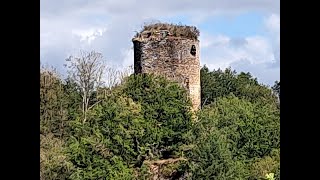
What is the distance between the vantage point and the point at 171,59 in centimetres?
2141

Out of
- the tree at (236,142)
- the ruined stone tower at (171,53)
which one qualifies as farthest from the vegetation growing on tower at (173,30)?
the tree at (236,142)

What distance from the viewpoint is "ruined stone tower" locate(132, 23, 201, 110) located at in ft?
68.7

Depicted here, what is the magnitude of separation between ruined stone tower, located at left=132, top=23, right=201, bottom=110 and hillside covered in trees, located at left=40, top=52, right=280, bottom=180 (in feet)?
2.19

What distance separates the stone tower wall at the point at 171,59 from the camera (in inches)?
823

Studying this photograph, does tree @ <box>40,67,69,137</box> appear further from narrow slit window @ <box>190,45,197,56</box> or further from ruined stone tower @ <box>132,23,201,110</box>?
narrow slit window @ <box>190,45,197,56</box>

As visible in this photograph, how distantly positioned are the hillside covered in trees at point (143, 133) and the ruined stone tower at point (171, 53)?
2.19ft

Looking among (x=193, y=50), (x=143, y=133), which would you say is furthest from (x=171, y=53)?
(x=143, y=133)

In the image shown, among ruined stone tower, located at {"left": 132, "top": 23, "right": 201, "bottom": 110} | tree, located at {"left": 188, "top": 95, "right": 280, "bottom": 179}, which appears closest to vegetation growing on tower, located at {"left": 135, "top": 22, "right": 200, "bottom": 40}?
ruined stone tower, located at {"left": 132, "top": 23, "right": 201, "bottom": 110}

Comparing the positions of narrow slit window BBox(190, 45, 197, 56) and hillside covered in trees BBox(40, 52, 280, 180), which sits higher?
narrow slit window BBox(190, 45, 197, 56)

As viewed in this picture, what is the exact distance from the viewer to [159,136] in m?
19.0

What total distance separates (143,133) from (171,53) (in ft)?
10.8

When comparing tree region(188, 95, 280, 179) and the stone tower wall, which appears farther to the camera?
the stone tower wall
